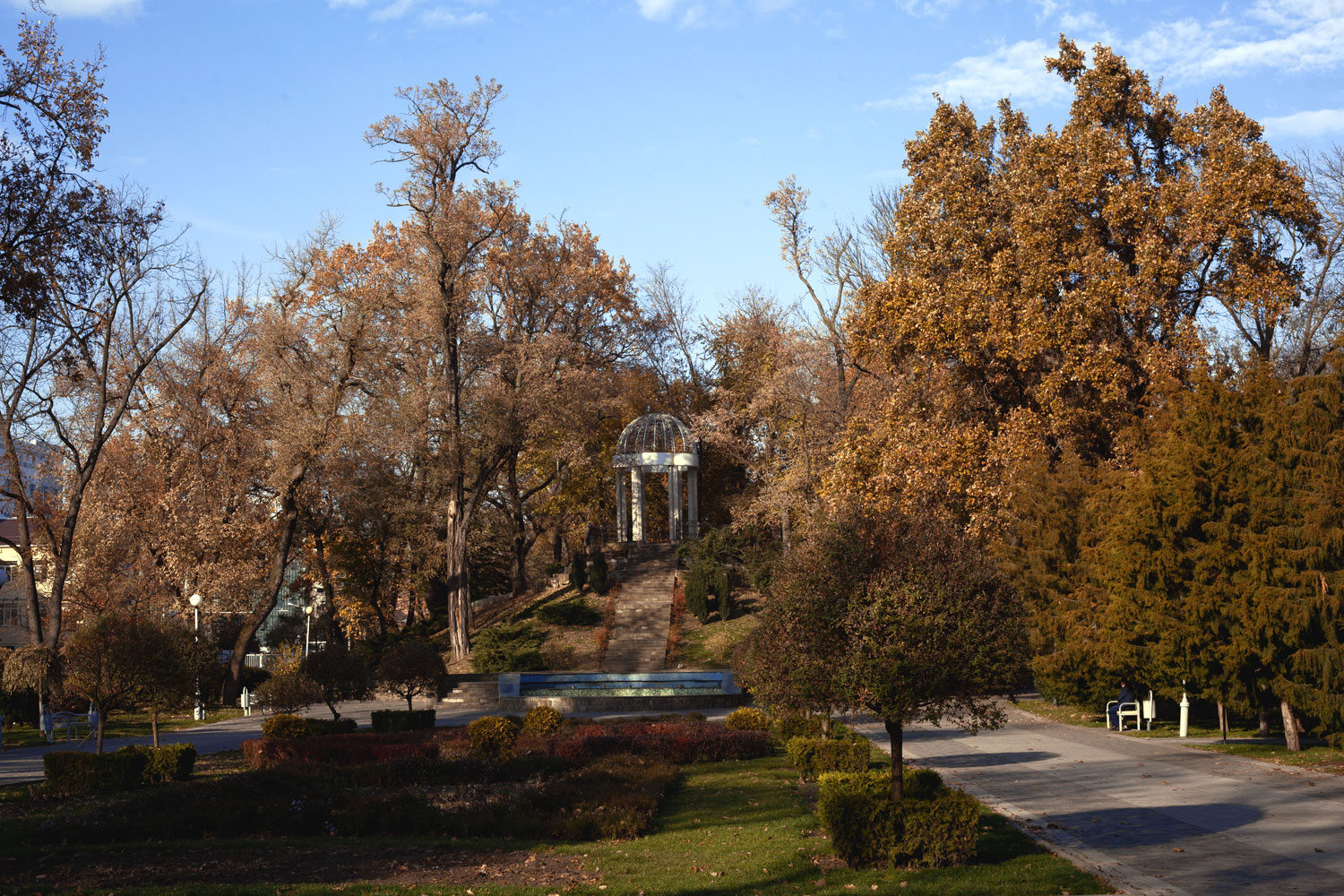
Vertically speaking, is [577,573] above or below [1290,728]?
above

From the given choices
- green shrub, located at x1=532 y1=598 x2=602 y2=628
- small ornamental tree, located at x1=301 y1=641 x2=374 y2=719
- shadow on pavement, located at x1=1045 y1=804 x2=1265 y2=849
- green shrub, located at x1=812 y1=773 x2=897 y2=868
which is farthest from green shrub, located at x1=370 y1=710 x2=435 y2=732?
green shrub, located at x1=532 y1=598 x2=602 y2=628

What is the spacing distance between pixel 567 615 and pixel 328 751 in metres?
19.5

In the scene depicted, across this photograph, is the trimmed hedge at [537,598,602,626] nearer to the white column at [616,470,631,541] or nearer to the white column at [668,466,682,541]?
the white column at [668,466,682,541]

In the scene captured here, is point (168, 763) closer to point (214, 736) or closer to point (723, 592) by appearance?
point (214, 736)

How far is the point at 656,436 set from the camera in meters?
42.2

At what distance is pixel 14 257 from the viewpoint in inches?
490

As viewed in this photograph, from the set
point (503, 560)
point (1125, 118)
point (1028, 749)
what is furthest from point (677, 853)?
point (503, 560)

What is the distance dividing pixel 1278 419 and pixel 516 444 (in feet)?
77.0

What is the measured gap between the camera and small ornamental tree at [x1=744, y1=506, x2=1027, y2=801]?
8969 millimetres

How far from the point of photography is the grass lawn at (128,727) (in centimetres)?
2392

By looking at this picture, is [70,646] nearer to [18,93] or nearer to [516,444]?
[18,93]

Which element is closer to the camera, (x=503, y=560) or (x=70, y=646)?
(x=70, y=646)

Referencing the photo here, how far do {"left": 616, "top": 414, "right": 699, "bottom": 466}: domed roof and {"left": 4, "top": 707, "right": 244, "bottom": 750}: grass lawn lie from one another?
17689mm

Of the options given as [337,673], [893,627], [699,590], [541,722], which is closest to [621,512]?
[699,590]
